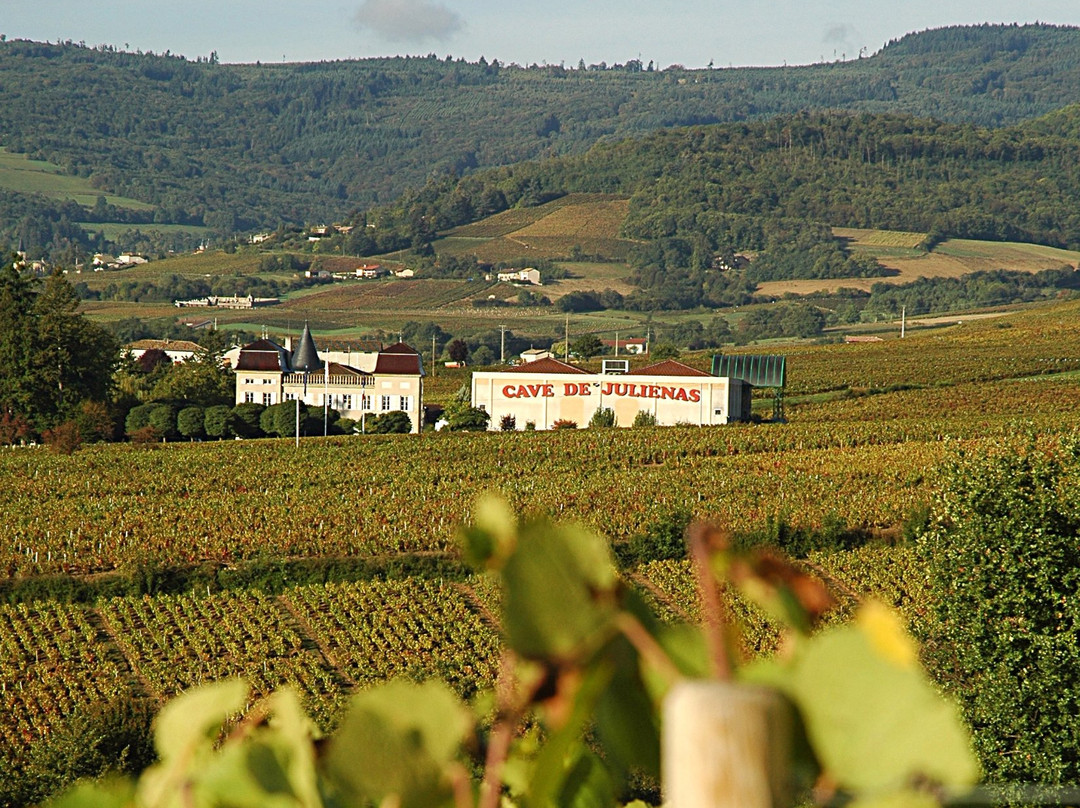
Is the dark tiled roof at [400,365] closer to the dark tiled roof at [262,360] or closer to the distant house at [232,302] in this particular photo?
the dark tiled roof at [262,360]

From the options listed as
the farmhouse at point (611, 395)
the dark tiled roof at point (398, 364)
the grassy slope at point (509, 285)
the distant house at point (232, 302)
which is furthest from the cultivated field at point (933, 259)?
the dark tiled roof at point (398, 364)

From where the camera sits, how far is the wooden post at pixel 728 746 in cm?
68

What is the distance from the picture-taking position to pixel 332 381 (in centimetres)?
5691

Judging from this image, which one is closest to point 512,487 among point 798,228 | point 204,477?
point 204,477

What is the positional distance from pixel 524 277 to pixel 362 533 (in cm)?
13362

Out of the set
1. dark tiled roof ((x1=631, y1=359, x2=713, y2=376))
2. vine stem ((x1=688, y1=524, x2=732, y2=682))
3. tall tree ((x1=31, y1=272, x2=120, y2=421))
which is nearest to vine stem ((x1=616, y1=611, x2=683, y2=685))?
vine stem ((x1=688, y1=524, x2=732, y2=682))

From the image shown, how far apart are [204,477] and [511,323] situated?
330 ft

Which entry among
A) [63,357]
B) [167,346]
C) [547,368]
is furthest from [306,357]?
[167,346]

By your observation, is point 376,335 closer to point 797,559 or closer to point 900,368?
point 900,368

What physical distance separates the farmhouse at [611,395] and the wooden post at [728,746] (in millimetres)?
51822

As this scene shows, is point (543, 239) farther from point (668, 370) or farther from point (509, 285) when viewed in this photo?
point (668, 370)

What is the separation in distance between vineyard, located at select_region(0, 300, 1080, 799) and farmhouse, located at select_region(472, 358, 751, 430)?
8.18ft

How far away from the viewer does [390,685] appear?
763 mm

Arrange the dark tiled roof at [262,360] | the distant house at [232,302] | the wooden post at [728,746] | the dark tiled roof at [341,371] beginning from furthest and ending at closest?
the distant house at [232,302]
the dark tiled roof at [262,360]
the dark tiled roof at [341,371]
the wooden post at [728,746]
